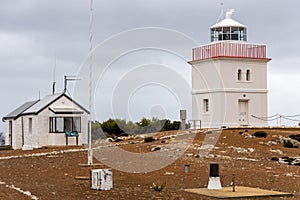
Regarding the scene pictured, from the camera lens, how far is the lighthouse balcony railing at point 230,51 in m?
41.9

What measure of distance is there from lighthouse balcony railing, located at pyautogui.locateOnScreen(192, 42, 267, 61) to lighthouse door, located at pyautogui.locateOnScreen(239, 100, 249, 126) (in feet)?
10.7

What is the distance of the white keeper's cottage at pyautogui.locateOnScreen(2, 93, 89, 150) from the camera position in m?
39.0

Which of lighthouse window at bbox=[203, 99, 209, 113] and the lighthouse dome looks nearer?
lighthouse window at bbox=[203, 99, 209, 113]

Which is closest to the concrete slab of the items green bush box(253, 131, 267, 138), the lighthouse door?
green bush box(253, 131, 267, 138)

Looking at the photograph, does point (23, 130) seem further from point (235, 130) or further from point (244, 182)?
point (244, 182)

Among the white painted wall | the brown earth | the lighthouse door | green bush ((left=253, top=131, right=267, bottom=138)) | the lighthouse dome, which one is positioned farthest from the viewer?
the lighthouse dome

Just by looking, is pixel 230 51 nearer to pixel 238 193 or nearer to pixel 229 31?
pixel 229 31

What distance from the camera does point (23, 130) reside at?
41.4m

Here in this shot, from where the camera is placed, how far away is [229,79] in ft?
136

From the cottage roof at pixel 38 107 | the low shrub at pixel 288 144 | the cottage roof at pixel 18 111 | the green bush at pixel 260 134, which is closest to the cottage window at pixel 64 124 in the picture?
the cottage roof at pixel 38 107

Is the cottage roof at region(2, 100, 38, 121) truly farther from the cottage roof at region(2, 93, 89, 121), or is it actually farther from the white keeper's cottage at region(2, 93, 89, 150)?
the white keeper's cottage at region(2, 93, 89, 150)

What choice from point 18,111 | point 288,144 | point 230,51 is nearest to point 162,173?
point 288,144

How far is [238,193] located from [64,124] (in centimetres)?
2443

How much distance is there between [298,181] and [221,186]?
11.3 feet
